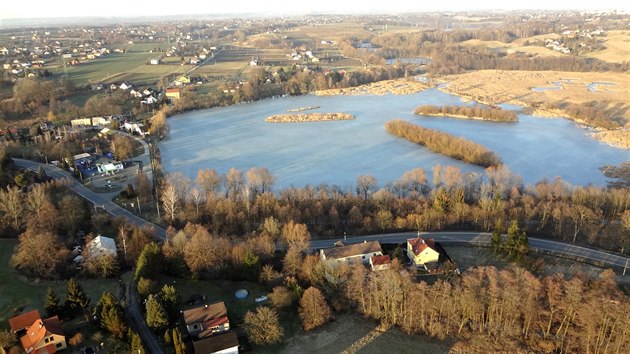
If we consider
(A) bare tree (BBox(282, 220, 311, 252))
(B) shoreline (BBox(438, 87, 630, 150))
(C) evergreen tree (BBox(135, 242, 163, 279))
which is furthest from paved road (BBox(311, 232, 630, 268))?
(B) shoreline (BBox(438, 87, 630, 150))

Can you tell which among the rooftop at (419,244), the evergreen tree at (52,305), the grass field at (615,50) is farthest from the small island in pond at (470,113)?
the grass field at (615,50)

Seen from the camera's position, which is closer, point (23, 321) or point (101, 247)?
point (23, 321)

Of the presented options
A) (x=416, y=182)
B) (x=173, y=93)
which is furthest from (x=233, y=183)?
(x=173, y=93)

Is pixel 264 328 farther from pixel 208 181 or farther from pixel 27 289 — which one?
pixel 208 181

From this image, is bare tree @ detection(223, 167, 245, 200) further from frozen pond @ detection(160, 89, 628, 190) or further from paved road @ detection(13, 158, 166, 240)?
paved road @ detection(13, 158, 166, 240)

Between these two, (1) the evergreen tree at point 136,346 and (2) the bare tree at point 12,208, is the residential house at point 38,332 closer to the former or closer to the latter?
(1) the evergreen tree at point 136,346

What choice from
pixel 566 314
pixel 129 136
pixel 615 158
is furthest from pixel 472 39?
pixel 566 314

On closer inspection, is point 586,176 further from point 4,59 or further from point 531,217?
point 4,59
